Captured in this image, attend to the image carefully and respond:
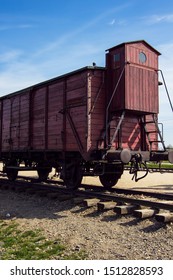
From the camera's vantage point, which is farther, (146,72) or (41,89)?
(41,89)

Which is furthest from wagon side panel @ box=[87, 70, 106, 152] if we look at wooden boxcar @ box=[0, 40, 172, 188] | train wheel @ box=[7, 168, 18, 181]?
train wheel @ box=[7, 168, 18, 181]

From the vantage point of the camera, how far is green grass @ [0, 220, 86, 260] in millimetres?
5379

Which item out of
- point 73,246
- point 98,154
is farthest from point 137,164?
point 73,246

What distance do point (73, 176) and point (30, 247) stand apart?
504cm

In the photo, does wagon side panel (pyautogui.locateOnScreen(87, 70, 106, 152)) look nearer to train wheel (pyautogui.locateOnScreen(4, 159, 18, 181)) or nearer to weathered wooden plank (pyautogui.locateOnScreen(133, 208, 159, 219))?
weathered wooden plank (pyautogui.locateOnScreen(133, 208, 159, 219))

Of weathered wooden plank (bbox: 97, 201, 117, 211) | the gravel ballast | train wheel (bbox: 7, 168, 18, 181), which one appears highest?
train wheel (bbox: 7, 168, 18, 181)

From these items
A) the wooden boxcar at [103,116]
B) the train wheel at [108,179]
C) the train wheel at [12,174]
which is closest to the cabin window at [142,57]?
the wooden boxcar at [103,116]

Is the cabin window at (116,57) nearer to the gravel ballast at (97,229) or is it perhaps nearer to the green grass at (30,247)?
the gravel ballast at (97,229)

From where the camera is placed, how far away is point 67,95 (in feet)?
35.7

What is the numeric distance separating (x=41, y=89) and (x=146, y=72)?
13.5ft

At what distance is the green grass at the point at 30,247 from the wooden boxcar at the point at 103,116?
354 centimetres
